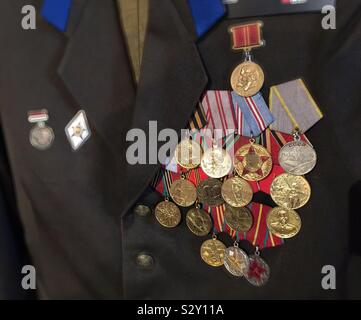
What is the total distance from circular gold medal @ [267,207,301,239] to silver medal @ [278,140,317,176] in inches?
2.6

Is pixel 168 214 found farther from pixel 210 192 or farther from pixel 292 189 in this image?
pixel 292 189

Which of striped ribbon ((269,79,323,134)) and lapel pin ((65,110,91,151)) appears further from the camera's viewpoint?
lapel pin ((65,110,91,151))

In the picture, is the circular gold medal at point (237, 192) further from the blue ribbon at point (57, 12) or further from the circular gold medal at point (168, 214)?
the blue ribbon at point (57, 12)

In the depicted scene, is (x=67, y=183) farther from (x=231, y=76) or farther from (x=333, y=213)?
(x=333, y=213)

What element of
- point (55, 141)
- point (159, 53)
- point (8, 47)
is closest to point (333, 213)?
point (159, 53)

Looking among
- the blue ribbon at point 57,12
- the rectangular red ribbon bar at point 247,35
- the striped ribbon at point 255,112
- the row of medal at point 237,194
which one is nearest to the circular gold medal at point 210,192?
the row of medal at point 237,194

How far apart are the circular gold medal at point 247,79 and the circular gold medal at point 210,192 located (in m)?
0.15

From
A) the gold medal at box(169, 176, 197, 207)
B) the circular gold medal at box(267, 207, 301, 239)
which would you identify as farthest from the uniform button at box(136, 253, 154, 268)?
the circular gold medal at box(267, 207, 301, 239)

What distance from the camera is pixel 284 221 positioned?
0.59 metres

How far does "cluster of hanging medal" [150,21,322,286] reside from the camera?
556 mm

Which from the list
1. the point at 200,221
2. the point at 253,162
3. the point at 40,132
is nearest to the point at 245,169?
the point at 253,162

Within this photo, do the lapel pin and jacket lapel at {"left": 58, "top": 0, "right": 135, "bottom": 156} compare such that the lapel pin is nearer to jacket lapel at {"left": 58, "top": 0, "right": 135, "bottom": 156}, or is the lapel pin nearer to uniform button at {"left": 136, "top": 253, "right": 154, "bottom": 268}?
jacket lapel at {"left": 58, "top": 0, "right": 135, "bottom": 156}

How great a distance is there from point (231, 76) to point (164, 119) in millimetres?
124

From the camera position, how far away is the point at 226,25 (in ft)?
1.81
